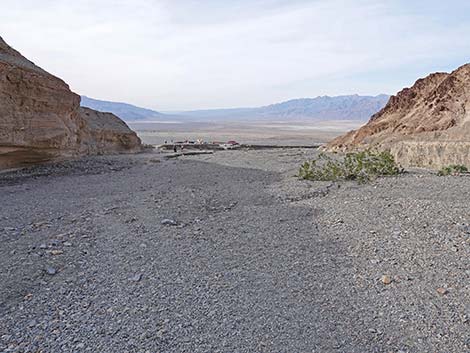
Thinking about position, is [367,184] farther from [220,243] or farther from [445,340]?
[445,340]

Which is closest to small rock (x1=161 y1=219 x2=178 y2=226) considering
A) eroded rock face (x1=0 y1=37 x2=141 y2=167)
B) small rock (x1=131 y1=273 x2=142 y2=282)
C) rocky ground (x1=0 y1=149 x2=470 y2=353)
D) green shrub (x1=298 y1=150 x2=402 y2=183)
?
rocky ground (x1=0 y1=149 x2=470 y2=353)

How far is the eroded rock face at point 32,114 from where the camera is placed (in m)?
12.1

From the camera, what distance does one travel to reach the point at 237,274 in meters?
4.59

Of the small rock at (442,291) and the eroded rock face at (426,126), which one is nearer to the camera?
the small rock at (442,291)

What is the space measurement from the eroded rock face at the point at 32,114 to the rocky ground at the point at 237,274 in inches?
181

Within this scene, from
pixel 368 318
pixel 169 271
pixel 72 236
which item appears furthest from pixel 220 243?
pixel 368 318

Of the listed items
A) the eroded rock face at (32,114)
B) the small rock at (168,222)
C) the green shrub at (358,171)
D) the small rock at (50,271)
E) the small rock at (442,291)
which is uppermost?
the eroded rock face at (32,114)

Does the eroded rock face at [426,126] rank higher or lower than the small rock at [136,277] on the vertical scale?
higher

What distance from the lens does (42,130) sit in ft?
44.1

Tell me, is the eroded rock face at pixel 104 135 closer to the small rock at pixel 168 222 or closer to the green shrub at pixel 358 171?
the green shrub at pixel 358 171

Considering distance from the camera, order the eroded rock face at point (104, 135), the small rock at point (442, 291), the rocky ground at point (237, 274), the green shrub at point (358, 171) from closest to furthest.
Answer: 1. the rocky ground at point (237, 274)
2. the small rock at point (442, 291)
3. the green shrub at point (358, 171)
4. the eroded rock face at point (104, 135)

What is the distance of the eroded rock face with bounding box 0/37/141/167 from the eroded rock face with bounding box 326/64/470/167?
12.2m

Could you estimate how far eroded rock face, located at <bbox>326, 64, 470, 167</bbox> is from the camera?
18.0 meters

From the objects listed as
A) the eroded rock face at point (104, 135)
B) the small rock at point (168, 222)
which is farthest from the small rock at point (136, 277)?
the eroded rock face at point (104, 135)
